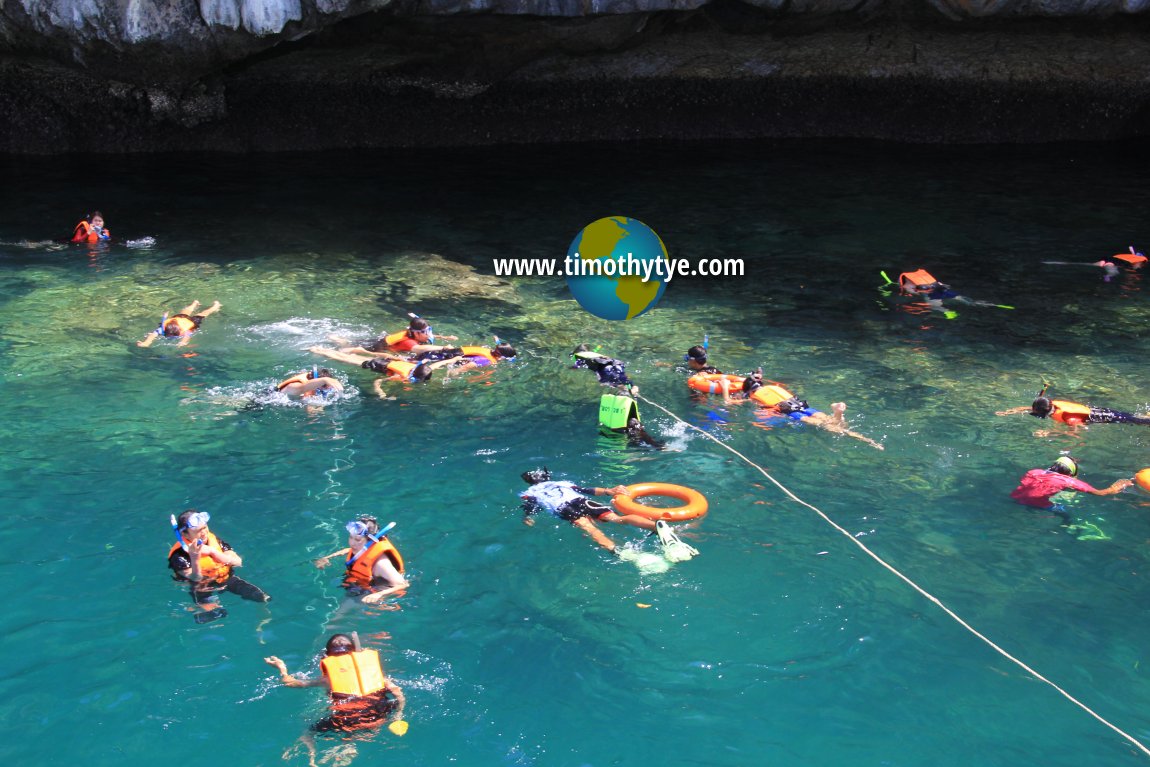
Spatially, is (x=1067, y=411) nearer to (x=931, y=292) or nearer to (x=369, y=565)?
(x=931, y=292)

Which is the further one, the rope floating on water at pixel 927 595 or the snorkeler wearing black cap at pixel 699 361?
the snorkeler wearing black cap at pixel 699 361

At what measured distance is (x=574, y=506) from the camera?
30.3 feet

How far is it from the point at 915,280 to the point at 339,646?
34.9ft

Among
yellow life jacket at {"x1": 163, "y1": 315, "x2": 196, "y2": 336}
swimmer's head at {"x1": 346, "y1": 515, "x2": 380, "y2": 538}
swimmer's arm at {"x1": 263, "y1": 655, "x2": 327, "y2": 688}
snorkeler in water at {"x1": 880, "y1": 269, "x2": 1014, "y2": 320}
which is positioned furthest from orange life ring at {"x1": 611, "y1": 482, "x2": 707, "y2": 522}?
snorkeler in water at {"x1": 880, "y1": 269, "x2": 1014, "y2": 320}

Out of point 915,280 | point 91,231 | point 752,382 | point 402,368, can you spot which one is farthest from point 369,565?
point 91,231

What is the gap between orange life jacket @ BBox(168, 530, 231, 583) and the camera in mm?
8266

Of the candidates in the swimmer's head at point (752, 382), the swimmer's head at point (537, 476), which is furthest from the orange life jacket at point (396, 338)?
the swimmer's head at point (752, 382)

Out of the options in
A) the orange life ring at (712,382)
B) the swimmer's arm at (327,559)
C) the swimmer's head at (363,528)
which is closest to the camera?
the swimmer's head at (363,528)

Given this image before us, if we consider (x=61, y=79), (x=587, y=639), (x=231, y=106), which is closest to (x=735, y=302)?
(x=587, y=639)

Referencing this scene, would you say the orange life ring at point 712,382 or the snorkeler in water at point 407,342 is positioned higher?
the snorkeler in water at point 407,342

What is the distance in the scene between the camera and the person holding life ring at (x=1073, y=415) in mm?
10828

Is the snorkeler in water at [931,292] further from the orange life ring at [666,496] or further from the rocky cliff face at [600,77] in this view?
the orange life ring at [666,496]

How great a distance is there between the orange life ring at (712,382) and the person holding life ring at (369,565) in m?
4.65

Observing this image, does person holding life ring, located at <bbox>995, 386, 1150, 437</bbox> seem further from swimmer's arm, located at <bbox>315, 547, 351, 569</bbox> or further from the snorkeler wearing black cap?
swimmer's arm, located at <bbox>315, 547, 351, 569</bbox>
